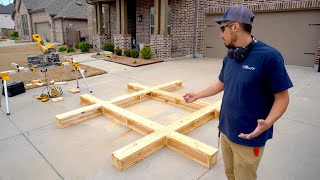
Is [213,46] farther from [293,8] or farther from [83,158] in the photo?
[83,158]

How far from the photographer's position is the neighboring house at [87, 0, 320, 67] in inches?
374

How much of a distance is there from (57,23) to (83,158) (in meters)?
24.7

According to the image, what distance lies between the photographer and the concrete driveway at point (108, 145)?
9.70ft

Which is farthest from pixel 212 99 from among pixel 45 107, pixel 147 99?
pixel 45 107

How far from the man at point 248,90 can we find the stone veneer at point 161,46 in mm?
10000

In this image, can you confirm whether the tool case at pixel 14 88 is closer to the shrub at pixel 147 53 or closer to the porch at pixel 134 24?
the shrub at pixel 147 53

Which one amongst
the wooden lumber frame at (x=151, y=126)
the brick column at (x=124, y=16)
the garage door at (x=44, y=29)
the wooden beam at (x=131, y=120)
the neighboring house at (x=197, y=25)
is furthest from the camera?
the garage door at (x=44, y=29)

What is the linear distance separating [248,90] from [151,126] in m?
2.25

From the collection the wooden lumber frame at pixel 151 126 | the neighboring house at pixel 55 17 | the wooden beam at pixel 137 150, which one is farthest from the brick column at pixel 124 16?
the wooden beam at pixel 137 150

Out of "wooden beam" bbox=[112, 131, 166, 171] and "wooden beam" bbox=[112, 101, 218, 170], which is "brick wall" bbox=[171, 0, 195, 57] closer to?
"wooden beam" bbox=[112, 101, 218, 170]

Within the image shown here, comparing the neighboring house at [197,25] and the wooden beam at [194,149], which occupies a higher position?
the neighboring house at [197,25]

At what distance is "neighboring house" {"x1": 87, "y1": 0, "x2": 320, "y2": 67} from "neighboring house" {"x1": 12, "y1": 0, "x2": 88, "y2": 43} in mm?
7184

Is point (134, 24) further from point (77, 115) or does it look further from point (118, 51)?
point (77, 115)

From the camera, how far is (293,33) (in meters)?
9.77
